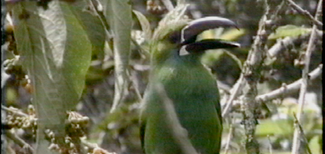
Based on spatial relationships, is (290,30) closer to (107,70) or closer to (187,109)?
(187,109)

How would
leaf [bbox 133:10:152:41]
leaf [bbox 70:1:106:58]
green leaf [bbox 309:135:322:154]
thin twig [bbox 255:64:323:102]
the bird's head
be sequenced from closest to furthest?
leaf [bbox 70:1:106:58] < leaf [bbox 133:10:152:41] < the bird's head < green leaf [bbox 309:135:322:154] < thin twig [bbox 255:64:323:102]

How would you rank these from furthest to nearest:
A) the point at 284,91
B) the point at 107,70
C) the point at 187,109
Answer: the point at 107,70
the point at 284,91
the point at 187,109

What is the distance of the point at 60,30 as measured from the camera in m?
1.55

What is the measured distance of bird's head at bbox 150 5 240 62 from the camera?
10.4 ft

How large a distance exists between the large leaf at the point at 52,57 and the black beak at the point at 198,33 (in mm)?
1232

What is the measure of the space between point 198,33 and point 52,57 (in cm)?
168

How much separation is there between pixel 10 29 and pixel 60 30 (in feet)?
1.92

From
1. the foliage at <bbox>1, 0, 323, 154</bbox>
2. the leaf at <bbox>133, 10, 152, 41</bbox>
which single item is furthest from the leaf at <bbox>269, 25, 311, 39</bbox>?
the leaf at <bbox>133, 10, 152, 41</bbox>

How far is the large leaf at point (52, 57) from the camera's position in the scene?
156 cm

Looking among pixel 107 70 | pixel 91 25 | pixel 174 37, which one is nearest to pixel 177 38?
pixel 174 37

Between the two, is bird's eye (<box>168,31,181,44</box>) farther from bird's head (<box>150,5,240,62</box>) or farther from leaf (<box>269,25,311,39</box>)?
leaf (<box>269,25,311,39</box>)

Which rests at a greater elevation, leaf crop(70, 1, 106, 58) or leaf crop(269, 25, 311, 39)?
leaf crop(70, 1, 106, 58)

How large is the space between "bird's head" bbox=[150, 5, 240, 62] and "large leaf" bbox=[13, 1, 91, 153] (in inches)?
56.7

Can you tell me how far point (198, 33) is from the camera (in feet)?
10.5
